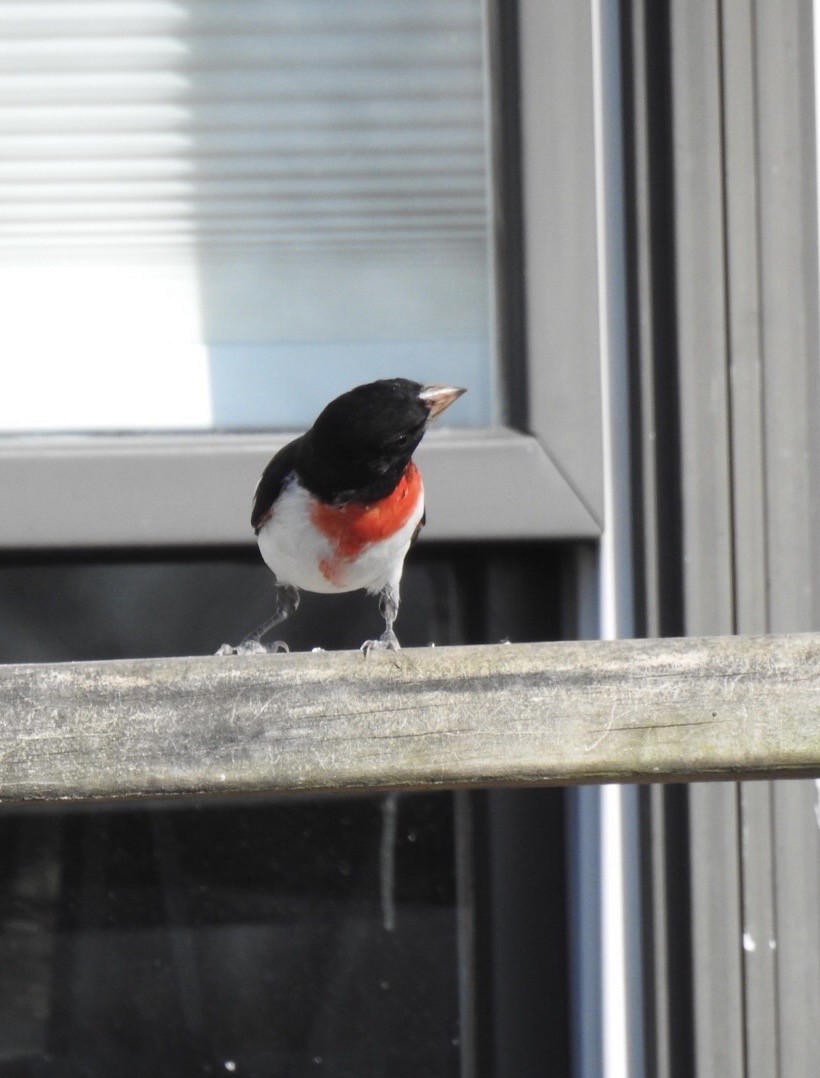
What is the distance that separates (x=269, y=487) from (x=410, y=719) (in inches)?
26.5

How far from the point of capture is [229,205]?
5.22 feet

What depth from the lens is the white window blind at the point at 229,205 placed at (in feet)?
5.17

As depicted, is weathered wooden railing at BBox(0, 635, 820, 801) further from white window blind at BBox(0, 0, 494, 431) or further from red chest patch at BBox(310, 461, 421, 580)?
white window blind at BBox(0, 0, 494, 431)

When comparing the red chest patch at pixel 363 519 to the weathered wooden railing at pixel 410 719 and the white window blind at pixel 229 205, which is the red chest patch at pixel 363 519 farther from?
the weathered wooden railing at pixel 410 719

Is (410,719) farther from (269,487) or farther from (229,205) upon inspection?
(229,205)

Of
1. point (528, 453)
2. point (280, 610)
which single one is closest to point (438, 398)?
point (528, 453)

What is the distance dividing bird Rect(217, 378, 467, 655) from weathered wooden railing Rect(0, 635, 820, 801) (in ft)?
1.75

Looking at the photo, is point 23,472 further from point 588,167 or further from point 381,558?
point 588,167

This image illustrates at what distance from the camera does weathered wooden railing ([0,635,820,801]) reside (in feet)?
2.54

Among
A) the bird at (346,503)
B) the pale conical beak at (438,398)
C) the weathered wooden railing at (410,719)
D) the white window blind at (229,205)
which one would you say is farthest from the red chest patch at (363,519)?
the weathered wooden railing at (410,719)

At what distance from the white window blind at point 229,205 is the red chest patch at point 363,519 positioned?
226 millimetres

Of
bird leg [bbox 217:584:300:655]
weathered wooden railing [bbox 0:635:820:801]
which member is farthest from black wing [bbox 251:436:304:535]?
weathered wooden railing [bbox 0:635:820:801]

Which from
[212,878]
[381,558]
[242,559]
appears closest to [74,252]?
[242,559]

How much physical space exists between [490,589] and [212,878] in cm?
49
